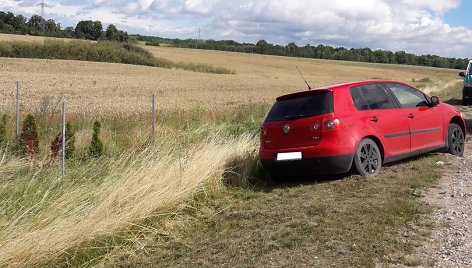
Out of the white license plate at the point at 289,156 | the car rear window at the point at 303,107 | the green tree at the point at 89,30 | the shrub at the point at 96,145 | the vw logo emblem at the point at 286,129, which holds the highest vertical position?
the green tree at the point at 89,30

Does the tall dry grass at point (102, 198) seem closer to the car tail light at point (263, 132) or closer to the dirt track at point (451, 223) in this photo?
the car tail light at point (263, 132)

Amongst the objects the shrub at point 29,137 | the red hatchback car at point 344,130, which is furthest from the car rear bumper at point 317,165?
the shrub at point 29,137

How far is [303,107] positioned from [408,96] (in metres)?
2.16

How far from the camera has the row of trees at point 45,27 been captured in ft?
362

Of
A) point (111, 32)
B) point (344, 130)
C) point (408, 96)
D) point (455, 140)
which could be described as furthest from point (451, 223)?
point (111, 32)

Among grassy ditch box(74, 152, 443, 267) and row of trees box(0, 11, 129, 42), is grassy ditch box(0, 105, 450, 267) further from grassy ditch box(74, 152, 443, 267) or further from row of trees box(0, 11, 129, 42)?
row of trees box(0, 11, 129, 42)

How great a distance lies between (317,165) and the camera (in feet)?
24.4

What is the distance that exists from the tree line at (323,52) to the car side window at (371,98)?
128 metres

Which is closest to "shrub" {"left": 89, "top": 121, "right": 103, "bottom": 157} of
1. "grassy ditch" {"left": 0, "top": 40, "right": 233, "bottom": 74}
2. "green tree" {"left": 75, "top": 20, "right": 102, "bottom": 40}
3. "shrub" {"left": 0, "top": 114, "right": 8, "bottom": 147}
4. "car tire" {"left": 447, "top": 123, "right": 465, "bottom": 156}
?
"shrub" {"left": 0, "top": 114, "right": 8, "bottom": 147}

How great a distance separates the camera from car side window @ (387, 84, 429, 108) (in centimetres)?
857

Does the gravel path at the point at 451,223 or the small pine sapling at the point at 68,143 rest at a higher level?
the small pine sapling at the point at 68,143

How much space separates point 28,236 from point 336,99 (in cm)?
454

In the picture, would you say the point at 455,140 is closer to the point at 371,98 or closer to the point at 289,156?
the point at 371,98

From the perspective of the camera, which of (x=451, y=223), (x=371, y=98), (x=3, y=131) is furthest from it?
(x=3, y=131)
